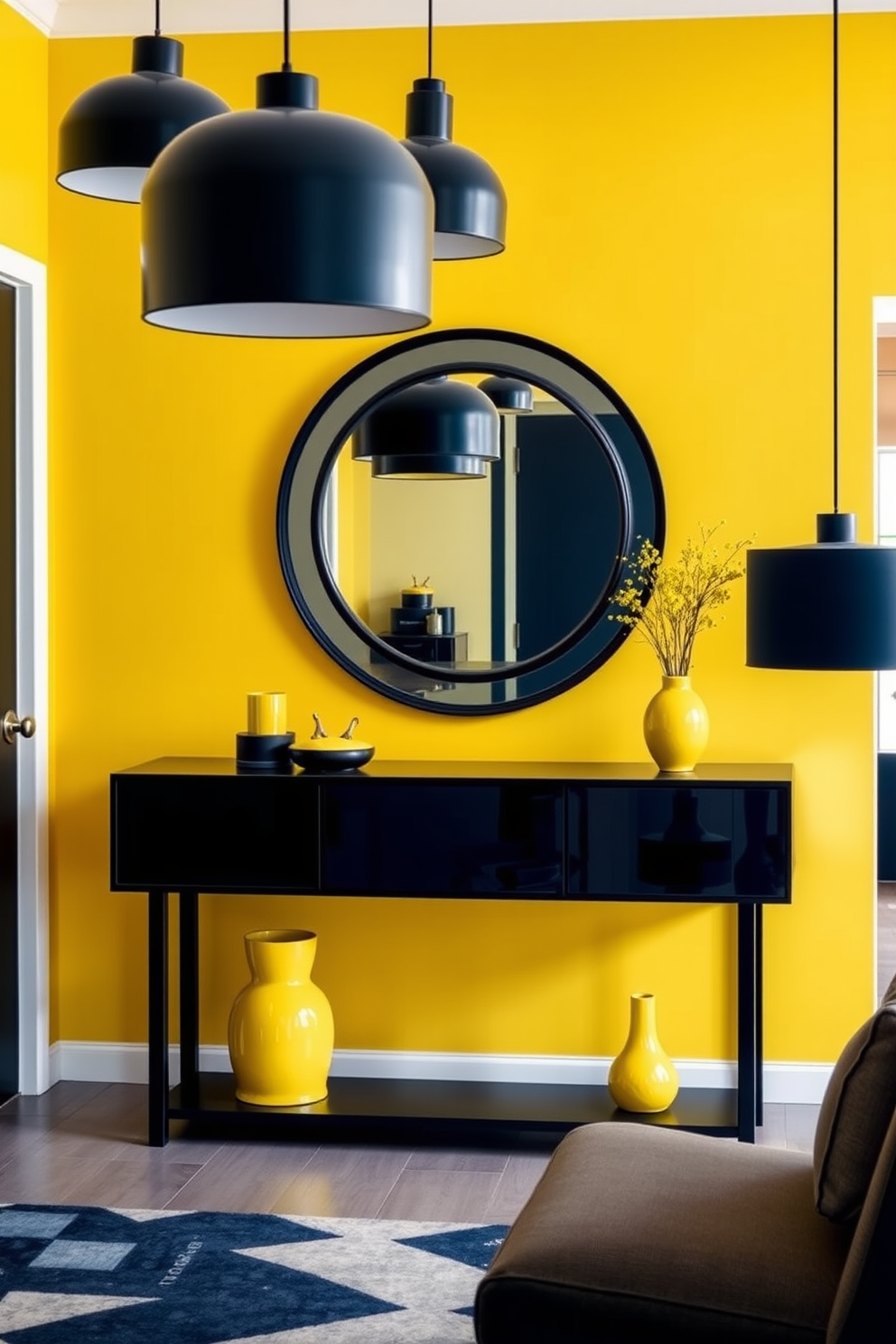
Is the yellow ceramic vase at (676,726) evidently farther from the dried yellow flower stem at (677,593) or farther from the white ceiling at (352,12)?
the white ceiling at (352,12)

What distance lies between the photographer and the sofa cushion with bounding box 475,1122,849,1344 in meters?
2.10

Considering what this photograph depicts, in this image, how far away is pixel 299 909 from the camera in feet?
14.1

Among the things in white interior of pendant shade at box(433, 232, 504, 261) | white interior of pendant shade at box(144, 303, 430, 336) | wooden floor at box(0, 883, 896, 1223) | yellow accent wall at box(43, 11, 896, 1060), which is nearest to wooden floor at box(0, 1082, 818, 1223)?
wooden floor at box(0, 883, 896, 1223)

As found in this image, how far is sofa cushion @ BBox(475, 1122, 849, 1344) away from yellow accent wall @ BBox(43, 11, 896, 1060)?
1.76 m

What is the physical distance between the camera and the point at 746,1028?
3.79 m

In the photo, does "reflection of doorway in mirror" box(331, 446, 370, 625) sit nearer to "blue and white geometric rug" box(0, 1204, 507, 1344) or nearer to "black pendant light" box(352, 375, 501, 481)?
"black pendant light" box(352, 375, 501, 481)

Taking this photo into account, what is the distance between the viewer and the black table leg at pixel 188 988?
417cm

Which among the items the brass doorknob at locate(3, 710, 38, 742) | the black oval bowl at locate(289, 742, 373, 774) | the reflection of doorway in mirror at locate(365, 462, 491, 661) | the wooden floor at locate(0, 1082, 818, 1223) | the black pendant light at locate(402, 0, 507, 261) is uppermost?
the black pendant light at locate(402, 0, 507, 261)

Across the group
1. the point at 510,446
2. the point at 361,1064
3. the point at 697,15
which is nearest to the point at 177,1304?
the point at 361,1064

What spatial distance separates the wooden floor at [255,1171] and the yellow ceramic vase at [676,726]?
949 mm

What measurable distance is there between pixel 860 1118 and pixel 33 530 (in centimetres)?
287

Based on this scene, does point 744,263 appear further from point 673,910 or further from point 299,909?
point 299,909

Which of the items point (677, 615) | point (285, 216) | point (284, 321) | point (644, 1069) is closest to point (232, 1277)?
point (644, 1069)

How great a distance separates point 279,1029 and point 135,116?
242 cm
